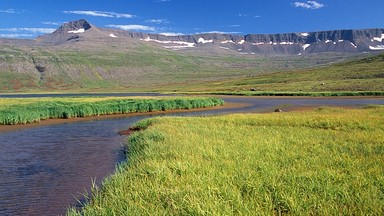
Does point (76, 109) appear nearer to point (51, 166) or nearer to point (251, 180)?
point (51, 166)

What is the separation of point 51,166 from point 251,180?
12.5 meters

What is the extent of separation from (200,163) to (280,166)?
9.68ft

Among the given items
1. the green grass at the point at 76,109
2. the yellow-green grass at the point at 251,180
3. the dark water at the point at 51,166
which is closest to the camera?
the yellow-green grass at the point at 251,180

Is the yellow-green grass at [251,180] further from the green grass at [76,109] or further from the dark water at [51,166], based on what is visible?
the green grass at [76,109]

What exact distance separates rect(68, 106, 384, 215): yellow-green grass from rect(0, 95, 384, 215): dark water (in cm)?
219

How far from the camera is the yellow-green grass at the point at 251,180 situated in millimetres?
9117

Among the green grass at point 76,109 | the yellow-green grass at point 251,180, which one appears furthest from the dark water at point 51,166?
the green grass at point 76,109

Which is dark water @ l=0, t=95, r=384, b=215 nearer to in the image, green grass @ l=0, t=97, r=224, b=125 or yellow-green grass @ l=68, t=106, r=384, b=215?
yellow-green grass @ l=68, t=106, r=384, b=215

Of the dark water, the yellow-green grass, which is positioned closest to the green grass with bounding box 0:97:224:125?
the dark water

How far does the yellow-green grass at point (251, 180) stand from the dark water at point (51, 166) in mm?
2188

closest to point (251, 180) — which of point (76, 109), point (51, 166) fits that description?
point (51, 166)

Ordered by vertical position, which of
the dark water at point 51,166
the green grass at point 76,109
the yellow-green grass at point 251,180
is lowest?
the green grass at point 76,109

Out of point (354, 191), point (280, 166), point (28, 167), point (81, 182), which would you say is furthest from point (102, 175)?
point (354, 191)

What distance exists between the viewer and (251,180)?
11.3 m
